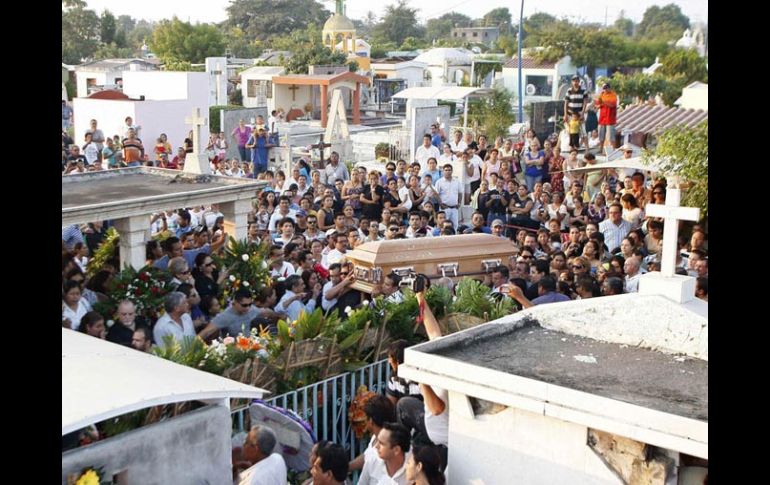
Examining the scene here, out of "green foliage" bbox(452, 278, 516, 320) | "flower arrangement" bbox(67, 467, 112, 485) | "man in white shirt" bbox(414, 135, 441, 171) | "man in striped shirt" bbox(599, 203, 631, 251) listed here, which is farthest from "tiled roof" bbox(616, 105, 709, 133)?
"flower arrangement" bbox(67, 467, 112, 485)

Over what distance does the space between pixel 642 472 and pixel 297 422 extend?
2.40 metres

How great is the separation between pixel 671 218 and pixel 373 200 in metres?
8.77

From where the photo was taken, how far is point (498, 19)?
72.0m

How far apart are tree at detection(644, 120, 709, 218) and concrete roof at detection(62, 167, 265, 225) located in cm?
502

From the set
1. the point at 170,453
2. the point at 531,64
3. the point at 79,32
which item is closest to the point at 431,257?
the point at 170,453

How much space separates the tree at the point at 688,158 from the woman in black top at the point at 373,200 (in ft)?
13.4

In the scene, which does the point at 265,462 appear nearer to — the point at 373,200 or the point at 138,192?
the point at 138,192

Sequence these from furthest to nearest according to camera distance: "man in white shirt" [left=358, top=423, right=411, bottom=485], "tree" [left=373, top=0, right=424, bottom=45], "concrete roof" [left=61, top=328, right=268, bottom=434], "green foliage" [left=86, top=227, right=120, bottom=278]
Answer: "tree" [left=373, top=0, right=424, bottom=45], "green foliage" [left=86, top=227, right=120, bottom=278], "man in white shirt" [left=358, top=423, right=411, bottom=485], "concrete roof" [left=61, top=328, right=268, bottom=434]

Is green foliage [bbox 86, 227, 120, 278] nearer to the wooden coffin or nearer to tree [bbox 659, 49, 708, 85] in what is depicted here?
the wooden coffin

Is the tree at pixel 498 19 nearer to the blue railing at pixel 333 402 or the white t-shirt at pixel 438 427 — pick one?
the blue railing at pixel 333 402

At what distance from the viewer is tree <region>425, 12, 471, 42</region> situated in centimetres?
7926

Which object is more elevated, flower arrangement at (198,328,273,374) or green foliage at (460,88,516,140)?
green foliage at (460,88,516,140)

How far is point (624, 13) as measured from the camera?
1795 cm
